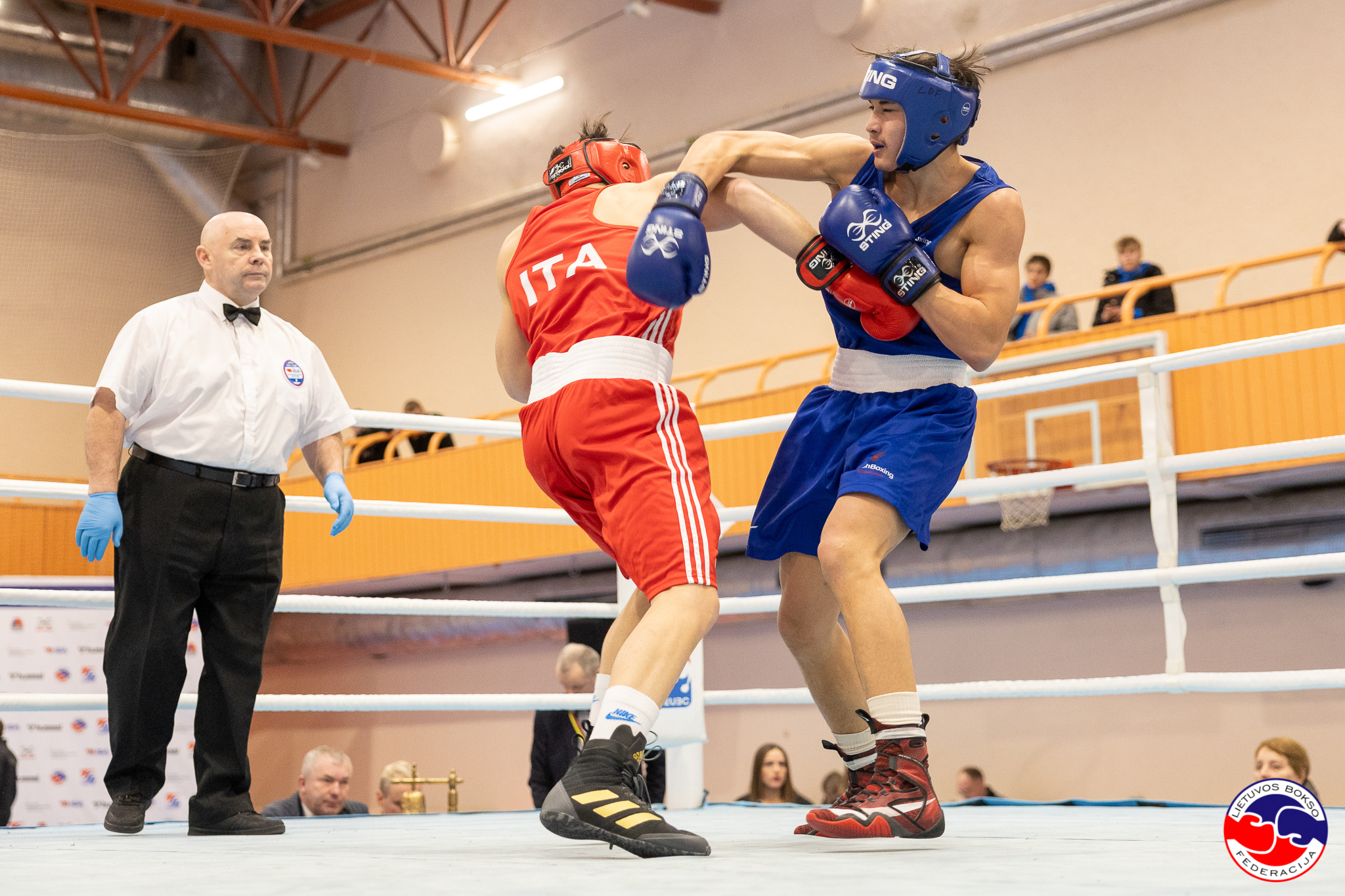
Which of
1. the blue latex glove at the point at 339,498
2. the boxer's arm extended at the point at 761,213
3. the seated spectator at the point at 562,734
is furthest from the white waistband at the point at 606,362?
the seated spectator at the point at 562,734

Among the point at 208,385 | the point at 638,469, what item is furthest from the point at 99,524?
the point at 638,469

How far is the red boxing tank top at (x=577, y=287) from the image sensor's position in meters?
2.52

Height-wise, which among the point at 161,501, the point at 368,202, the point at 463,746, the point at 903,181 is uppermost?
the point at 368,202

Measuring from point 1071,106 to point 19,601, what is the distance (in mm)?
9936

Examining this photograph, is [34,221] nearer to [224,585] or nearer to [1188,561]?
[1188,561]

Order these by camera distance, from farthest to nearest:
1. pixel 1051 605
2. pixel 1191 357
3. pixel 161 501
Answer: pixel 1051 605
pixel 1191 357
pixel 161 501

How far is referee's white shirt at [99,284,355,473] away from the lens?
2996 mm

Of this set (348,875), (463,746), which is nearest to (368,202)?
(463,746)

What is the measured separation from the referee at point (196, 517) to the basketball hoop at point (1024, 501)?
6383mm

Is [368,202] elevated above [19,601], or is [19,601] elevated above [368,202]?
[368,202]

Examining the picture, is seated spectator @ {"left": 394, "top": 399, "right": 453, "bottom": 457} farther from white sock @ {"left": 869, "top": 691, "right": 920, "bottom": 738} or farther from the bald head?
white sock @ {"left": 869, "top": 691, "right": 920, "bottom": 738}

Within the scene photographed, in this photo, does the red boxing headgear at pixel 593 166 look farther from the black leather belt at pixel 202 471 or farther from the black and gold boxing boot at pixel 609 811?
the black and gold boxing boot at pixel 609 811

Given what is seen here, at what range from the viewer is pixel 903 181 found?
2.77 m

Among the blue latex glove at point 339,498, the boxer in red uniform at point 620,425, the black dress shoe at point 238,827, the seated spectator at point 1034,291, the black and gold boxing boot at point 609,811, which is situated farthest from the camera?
the seated spectator at point 1034,291
